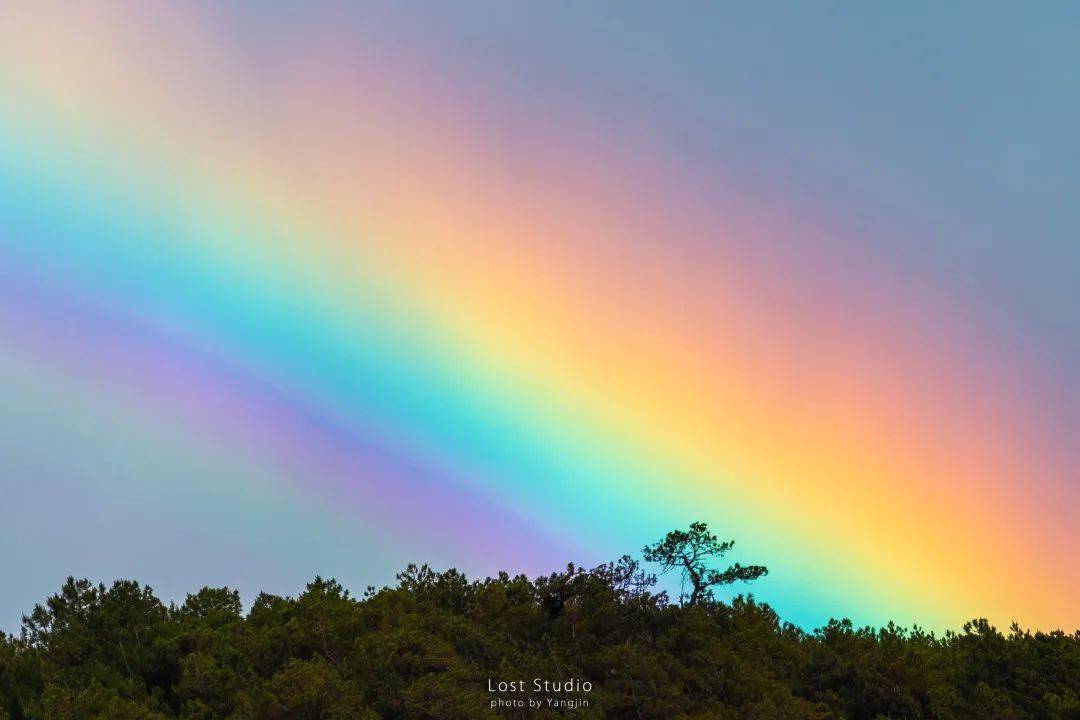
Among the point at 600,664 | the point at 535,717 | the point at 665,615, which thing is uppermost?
the point at 665,615

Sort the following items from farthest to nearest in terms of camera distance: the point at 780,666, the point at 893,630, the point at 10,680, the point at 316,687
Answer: the point at 893,630
the point at 780,666
the point at 10,680
the point at 316,687

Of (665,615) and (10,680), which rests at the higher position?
(665,615)

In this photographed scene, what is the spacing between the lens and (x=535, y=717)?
977 inches

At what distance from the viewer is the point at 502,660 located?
27688 mm

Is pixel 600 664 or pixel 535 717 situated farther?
pixel 600 664

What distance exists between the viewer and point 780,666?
30.7m

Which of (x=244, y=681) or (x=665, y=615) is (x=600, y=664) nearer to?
(x=665, y=615)

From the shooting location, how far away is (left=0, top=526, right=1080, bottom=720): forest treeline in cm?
2486

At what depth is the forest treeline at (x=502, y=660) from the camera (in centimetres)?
2486

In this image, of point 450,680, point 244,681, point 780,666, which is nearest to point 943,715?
point 780,666

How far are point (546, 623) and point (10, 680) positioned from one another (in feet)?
58.5

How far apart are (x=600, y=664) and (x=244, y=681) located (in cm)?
1114

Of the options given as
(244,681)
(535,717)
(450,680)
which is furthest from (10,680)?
(535,717)

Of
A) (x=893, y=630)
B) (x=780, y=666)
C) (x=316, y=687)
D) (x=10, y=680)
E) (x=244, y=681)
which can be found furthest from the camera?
(x=893, y=630)
